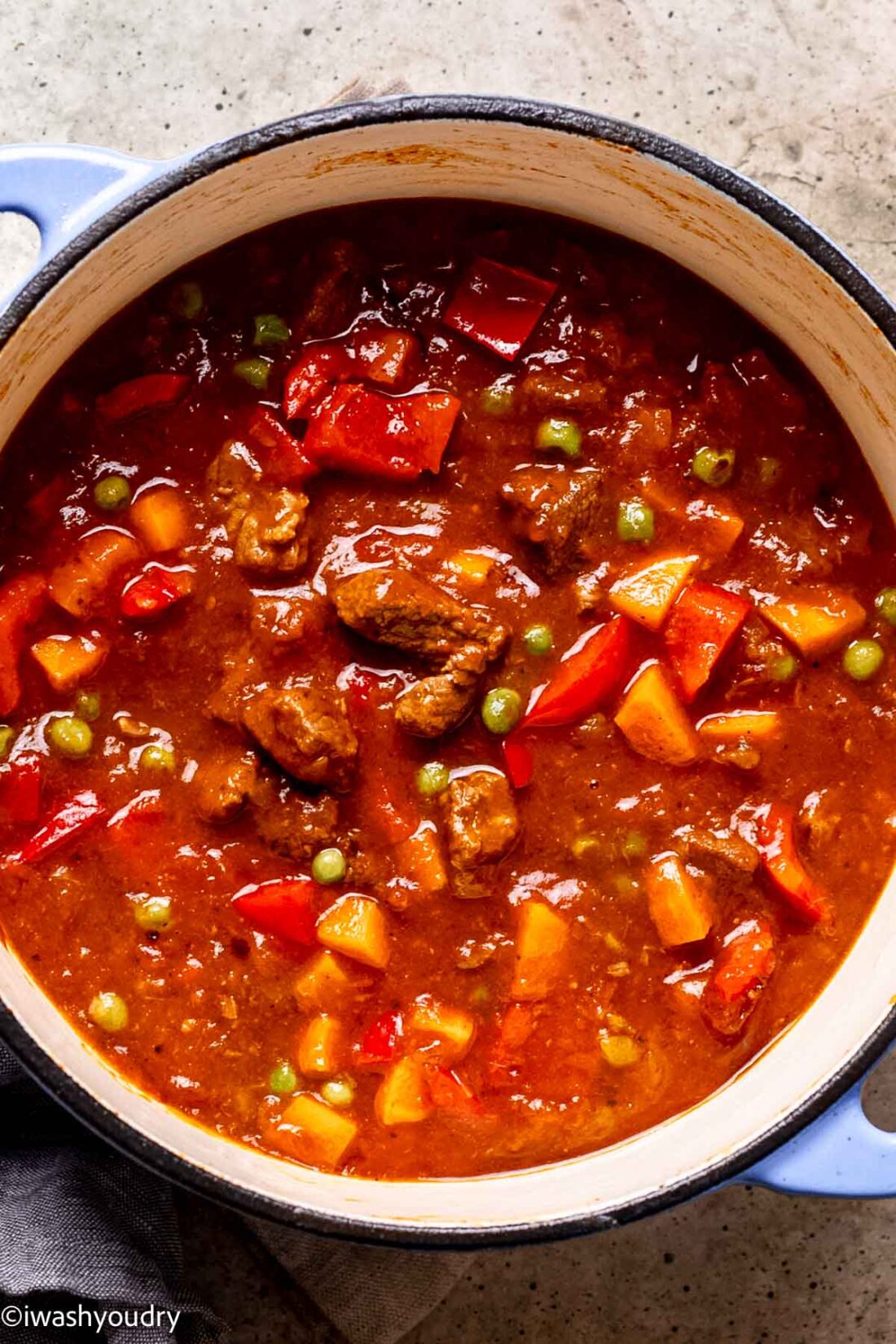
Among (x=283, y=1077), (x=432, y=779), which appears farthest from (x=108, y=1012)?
(x=432, y=779)

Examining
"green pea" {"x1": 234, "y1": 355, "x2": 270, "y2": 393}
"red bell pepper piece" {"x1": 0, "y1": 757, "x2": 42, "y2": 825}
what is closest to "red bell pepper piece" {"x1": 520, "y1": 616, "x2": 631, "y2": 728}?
"green pea" {"x1": 234, "y1": 355, "x2": 270, "y2": 393}

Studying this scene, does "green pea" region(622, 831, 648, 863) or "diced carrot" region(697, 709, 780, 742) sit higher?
"diced carrot" region(697, 709, 780, 742)

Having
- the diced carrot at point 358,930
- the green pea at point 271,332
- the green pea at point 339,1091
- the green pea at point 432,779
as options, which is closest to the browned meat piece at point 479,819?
the green pea at point 432,779

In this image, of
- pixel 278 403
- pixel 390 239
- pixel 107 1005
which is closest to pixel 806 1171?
pixel 107 1005

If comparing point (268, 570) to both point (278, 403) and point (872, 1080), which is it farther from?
point (872, 1080)

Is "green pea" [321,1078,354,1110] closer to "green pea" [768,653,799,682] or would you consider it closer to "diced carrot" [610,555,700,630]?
"diced carrot" [610,555,700,630]

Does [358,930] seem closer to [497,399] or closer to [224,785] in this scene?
[224,785]
